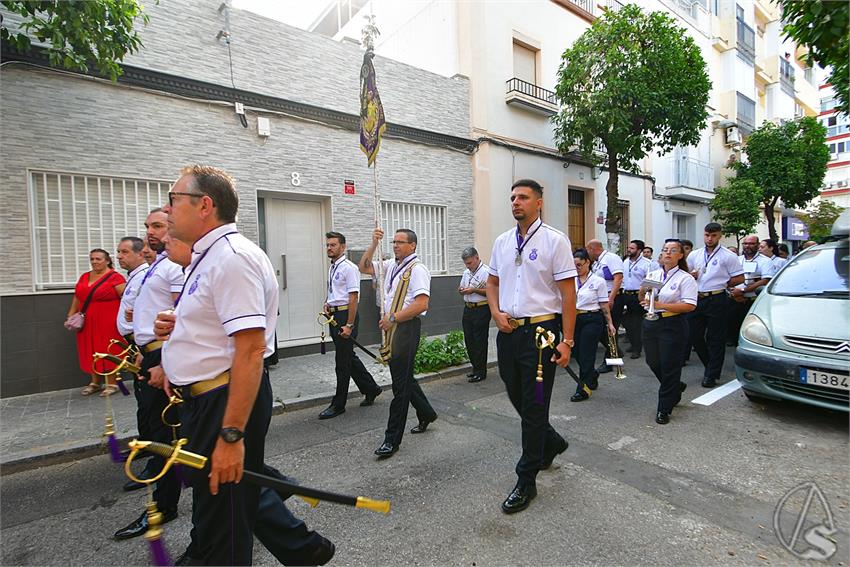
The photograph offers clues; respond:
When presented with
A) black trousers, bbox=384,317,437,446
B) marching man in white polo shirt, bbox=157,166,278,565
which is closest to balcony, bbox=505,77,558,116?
black trousers, bbox=384,317,437,446

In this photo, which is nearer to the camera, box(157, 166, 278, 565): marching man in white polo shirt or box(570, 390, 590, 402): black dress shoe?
box(157, 166, 278, 565): marching man in white polo shirt

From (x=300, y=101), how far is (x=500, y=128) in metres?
5.15

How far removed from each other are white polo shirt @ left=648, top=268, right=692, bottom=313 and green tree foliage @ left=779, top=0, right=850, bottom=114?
264cm

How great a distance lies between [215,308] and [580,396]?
455 cm

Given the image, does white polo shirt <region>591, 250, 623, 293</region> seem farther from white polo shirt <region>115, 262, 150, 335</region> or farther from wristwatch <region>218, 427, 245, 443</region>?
wristwatch <region>218, 427, 245, 443</region>

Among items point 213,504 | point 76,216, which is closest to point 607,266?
point 213,504

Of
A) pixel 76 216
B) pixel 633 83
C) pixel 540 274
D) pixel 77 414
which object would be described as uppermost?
pixel 633 83

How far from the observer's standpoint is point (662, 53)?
1001cm

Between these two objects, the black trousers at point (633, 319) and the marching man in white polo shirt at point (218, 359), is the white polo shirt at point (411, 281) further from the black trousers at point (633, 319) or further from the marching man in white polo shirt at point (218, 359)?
the black trousers at point (633, 319)

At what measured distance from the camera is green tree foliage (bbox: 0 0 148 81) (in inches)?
179

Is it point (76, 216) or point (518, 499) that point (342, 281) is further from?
point (76, 216)

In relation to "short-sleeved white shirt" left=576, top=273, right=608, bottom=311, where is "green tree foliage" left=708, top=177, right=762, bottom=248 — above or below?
above

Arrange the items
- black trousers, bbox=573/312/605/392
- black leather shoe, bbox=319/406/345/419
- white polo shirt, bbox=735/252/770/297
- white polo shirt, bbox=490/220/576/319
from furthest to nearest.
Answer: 1. white polo shirt, bbox=735/252/770/297
2. black trousers, bbox=573/312/605/392
3. black leather shoe, bbox=319/406/345/419
4. white polo shirt, bbox=490/220/576/319

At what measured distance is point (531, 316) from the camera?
10.2 feet
